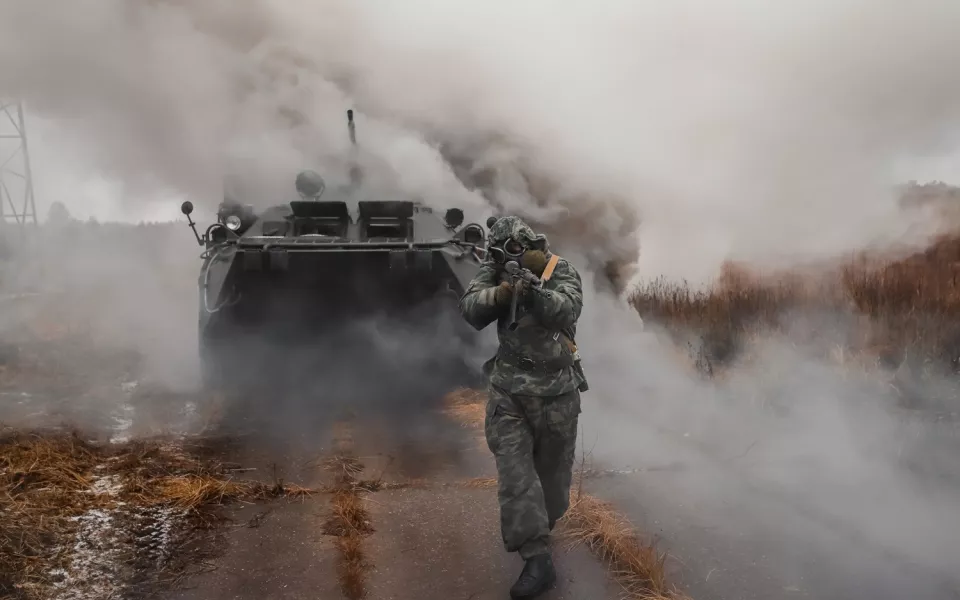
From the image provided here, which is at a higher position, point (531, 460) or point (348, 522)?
point (531, 460)

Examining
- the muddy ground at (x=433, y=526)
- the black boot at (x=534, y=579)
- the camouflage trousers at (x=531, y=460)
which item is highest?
the camouflage trousers at (x=531, y=460)

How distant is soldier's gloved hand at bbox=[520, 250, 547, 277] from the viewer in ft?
11.0

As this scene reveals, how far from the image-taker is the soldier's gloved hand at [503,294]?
3232 millimetres

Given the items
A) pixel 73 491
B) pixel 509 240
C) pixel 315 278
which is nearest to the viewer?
pixel 509 240

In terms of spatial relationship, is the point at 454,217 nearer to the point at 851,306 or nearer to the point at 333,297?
the point at 333,297

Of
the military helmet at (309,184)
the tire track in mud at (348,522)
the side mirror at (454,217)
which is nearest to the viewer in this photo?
the tire track in mud at (348,522)

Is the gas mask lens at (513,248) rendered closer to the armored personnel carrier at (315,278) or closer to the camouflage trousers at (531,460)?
the camouflage trousers at (531,460)

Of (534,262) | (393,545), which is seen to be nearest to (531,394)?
(534,262)

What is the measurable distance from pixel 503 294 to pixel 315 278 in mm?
3884

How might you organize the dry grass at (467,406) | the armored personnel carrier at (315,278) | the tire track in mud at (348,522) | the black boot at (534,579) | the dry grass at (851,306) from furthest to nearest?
the armored personnel carrier at (315,278) < the dry grass at (467,406) < the dry grass at (851,306) < the tire track in mud at (348,522) < the black boot at (534,579)

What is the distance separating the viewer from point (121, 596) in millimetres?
3119

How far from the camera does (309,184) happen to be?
7992 mm

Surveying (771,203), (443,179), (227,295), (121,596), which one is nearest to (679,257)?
(771,203)

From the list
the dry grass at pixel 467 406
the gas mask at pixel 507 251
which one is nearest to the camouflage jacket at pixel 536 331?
the gas mask at pixel 507 251
